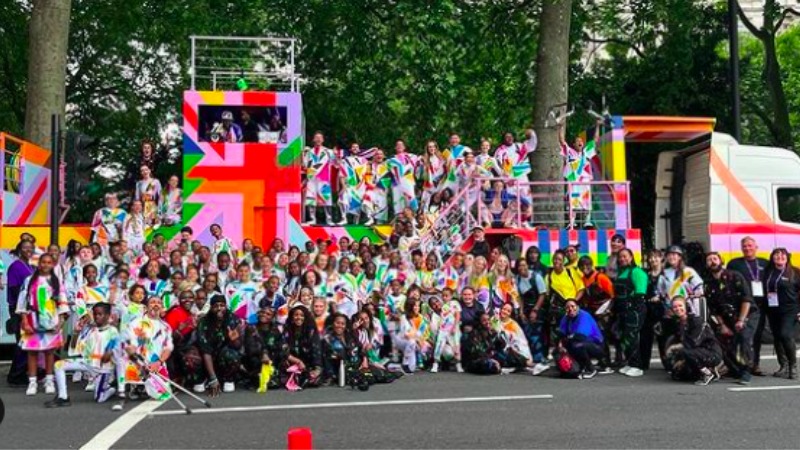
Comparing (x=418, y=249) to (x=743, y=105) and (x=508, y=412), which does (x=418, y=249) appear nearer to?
(x=508, y=412)

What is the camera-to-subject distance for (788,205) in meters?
14.3

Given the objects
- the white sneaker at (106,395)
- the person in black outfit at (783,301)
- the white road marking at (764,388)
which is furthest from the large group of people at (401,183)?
the white sneaker at (106,395)

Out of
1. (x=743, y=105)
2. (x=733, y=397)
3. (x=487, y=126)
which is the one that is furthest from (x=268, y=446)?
(x=743, y=105)

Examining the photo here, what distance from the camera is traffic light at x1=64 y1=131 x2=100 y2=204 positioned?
11.2 meters

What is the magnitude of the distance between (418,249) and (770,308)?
17.1 ft

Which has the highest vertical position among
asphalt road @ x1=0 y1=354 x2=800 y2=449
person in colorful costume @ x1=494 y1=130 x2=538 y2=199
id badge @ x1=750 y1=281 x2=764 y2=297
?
person in colorful costume @ x1=494 y1=130 x2=538 y2=199

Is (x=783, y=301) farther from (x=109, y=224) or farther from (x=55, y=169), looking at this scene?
(x=109, y=224)

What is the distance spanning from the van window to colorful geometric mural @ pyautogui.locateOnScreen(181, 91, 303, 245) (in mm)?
8241

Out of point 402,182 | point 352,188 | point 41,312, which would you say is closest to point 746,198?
point 402,182

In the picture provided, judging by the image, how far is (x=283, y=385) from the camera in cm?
996

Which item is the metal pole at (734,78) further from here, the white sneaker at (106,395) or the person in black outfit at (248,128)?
the white sneaker at (106,395)

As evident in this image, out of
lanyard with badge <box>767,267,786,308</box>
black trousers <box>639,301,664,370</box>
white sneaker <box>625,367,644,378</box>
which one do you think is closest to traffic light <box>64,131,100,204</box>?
white sneaker <box>625,367,644,378</box>

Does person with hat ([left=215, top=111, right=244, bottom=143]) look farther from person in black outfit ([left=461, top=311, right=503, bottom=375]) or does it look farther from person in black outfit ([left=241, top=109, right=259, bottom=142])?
person in black outfit ([left=461, top=311, right=503, bottom=375])

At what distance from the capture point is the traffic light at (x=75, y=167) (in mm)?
11219
